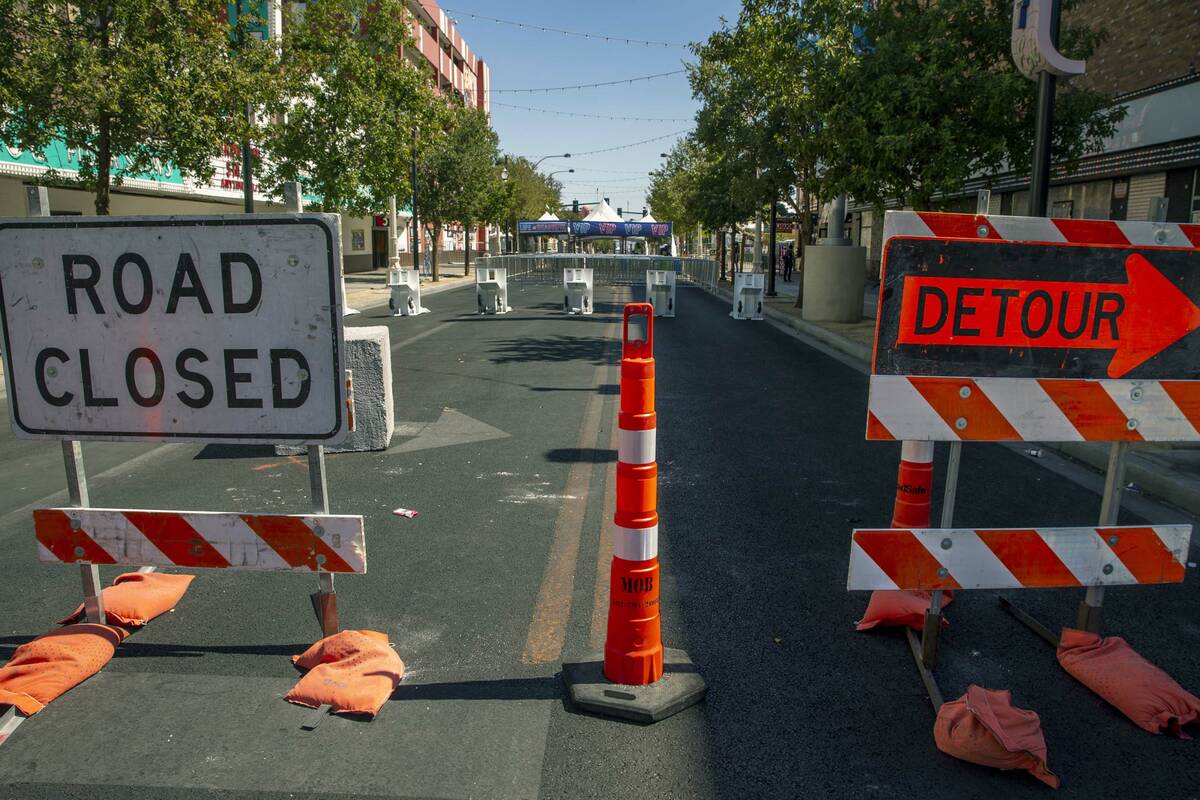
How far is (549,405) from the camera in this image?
975 centimetres

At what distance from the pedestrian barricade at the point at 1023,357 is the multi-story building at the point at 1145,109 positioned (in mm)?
12002

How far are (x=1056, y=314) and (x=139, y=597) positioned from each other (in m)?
4.34

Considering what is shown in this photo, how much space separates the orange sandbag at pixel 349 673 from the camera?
3305mm

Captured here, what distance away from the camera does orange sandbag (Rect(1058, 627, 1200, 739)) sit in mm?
3254

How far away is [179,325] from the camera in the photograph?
341cm

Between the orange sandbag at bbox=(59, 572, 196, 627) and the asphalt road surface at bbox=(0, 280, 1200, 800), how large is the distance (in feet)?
0.27

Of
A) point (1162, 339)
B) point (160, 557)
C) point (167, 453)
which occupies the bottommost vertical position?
point (167, 453)

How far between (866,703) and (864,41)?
1694 centimetres

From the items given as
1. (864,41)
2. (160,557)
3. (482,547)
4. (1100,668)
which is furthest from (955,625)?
(864,41)

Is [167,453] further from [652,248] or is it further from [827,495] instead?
[652,248]

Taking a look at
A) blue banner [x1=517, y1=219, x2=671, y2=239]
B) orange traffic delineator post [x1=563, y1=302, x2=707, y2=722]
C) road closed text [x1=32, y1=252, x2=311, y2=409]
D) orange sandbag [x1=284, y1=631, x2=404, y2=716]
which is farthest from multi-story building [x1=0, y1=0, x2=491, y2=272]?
orange traffic delineator post [x1=563, y1=302, x2=707, y2=722]

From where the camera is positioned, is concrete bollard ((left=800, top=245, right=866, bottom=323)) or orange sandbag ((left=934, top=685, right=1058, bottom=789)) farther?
concrete bollard ((left=800, top=245, right=866, bottom=323))

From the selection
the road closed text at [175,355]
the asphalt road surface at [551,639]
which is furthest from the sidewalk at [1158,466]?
the road closed text at [175,355]

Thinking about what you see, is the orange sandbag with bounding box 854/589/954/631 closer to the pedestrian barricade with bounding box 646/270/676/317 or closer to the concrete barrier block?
the concrete barrier block
